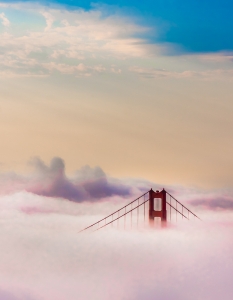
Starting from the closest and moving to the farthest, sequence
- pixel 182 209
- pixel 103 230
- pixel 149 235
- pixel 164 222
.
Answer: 1. pixel 149 235
2. pixel 164 222
3. pixel 103 230
4. pixel 182 209

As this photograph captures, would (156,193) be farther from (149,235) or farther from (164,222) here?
(149,235)

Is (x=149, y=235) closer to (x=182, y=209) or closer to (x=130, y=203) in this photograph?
(x=130, y=203)

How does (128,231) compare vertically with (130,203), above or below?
below

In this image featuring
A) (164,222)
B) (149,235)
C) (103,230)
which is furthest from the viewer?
(103,230)

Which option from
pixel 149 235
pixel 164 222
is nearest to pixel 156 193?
pixel 164 222

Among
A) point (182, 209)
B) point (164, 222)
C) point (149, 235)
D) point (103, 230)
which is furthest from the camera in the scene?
point (182, 209)

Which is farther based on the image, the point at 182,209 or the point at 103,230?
the point at 182,209

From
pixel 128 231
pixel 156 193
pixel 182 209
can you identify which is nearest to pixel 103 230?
pixel 128 231

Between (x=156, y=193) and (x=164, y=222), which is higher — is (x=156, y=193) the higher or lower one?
the higher one

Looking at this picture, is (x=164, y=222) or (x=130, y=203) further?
(x=130, y=203)
